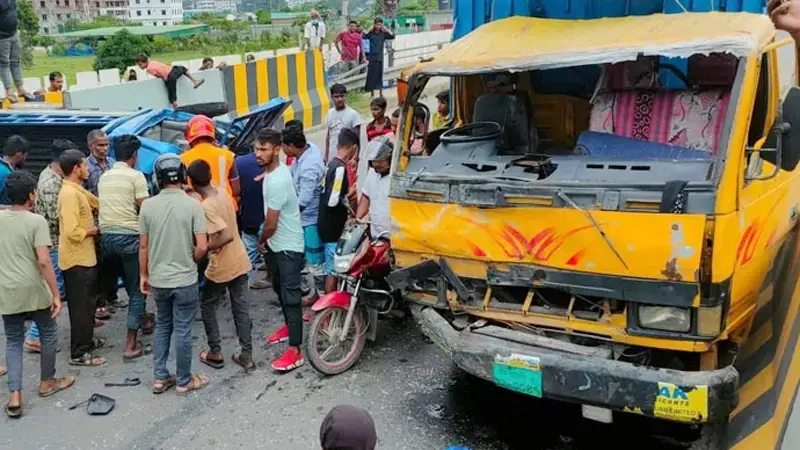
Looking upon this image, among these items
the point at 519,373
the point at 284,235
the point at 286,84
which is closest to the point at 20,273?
the point at 284,235

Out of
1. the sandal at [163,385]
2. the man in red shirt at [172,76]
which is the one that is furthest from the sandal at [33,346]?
the man in red shirt at [172,76]

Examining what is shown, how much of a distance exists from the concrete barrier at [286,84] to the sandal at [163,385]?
7838 mm

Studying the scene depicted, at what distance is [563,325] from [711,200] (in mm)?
1038

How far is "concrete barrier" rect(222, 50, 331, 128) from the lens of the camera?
13.0m

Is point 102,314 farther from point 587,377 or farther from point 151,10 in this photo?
point 151,10

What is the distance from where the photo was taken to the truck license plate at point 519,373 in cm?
415

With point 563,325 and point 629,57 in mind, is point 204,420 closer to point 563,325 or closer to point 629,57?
point 563,325

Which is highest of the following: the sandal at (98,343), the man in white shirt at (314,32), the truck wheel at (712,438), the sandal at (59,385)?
the man in white shirt at (314,32)

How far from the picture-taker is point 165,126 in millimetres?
7605

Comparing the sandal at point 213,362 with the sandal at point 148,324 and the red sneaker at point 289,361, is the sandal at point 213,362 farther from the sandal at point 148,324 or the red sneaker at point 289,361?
the sandal at point 148,324

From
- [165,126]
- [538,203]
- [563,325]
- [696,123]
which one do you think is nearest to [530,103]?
[696,123]

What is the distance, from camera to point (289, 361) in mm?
5699

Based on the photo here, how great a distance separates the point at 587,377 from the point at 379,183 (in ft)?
8.10

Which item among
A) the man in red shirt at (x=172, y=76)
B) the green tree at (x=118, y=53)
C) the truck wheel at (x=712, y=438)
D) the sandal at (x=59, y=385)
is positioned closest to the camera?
the truck wheel at (x=712, y=438)
